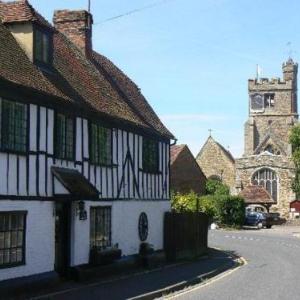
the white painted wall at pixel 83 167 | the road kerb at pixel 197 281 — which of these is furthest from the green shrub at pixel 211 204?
the white painted wall at pixel 83 167

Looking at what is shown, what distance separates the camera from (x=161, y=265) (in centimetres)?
2172

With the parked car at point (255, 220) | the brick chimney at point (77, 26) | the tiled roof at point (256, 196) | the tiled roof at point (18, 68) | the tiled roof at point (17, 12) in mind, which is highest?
the brick chimney at point (77, 26)

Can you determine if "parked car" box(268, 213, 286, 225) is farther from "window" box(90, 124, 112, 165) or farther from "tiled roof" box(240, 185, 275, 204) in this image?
"window" box(90, 124, 112, 165)

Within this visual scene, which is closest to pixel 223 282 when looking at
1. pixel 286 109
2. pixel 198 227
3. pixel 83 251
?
pixel 83 251

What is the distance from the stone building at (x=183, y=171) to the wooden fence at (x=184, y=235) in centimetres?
3081

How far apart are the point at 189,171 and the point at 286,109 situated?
44.4 meters

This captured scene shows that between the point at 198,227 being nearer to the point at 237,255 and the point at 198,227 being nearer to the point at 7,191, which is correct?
the point at 237,255

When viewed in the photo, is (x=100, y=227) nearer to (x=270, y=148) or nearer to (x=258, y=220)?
(x=258, y=220)

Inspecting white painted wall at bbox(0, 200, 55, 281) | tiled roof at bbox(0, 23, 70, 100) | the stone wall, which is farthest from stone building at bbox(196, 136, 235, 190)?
white painted wall at bbox(0, 200, 55, 281)

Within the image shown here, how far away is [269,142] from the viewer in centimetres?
9006

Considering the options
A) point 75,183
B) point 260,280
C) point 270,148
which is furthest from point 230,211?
point 270,148

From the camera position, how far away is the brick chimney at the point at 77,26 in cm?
2316

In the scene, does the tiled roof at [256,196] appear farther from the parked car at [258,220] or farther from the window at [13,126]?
the window at [13,126]

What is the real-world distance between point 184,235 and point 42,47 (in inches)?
410
